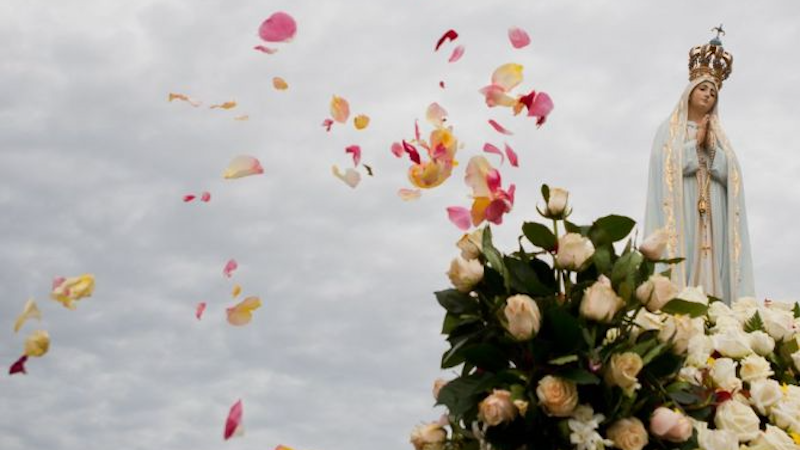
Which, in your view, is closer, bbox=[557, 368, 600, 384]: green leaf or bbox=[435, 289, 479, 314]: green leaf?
bbox=[557, 368, 600, 384]: green leaf

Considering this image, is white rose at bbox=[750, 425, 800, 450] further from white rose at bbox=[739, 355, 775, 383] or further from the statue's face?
the statue's face

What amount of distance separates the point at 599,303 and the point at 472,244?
51 centimetres

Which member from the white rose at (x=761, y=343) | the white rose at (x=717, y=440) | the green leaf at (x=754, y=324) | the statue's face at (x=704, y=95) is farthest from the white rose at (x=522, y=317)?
the statue's face at (x=704, y=95)

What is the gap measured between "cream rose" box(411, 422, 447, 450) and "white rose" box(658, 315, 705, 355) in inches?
29.9

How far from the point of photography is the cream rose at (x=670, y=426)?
2.75 metres

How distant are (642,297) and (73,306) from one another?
2.13 meters

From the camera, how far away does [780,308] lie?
4.27 metres

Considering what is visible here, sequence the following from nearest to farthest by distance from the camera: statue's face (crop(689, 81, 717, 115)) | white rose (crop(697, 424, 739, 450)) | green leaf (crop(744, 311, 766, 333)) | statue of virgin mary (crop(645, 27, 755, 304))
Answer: white rose (crop(697, 424, 739, 450)) → green leaf (crop(744, 311, 766, 333)) → statue of virgin mary (crop(645, 27, 755, 304)) → statue's face (crop(689, 81, 717, 115))

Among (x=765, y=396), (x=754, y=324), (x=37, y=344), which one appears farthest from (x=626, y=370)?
(x=37, y=344)

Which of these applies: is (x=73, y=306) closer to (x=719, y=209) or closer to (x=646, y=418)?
(x=646, y=418)

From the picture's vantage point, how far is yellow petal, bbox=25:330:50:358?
341 cm

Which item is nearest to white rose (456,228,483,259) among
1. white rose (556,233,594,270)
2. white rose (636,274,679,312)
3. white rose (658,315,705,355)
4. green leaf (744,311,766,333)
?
white rose (556,233,594,270)

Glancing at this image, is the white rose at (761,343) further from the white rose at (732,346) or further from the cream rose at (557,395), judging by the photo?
the cream rose at (557,395)

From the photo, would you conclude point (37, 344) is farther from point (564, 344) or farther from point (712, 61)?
point (712, 61)
